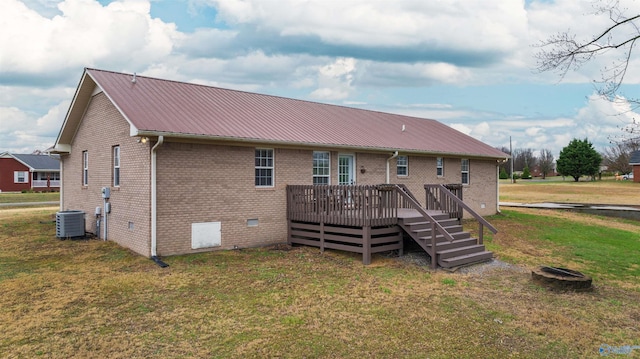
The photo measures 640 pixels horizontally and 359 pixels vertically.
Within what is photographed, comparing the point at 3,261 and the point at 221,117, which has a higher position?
the point at 221,117

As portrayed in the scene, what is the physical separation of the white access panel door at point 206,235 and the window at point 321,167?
3.85 m

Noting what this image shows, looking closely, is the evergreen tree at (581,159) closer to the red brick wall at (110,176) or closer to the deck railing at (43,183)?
the red brick wall at (110,176)

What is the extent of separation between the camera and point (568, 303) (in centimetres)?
789

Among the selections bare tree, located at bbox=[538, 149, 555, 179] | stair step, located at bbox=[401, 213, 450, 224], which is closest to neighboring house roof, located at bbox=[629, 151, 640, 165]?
bare tree, located at bbox=[538, 149, 555, 179]

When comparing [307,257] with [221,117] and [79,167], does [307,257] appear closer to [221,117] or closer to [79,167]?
[221,117]

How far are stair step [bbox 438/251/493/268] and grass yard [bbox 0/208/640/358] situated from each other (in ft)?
1.36

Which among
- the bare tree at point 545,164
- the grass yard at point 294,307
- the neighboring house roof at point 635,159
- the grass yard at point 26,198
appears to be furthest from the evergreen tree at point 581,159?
the grass yard at point 26,198

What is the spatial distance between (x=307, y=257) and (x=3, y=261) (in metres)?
7.69

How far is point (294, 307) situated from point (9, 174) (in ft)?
171

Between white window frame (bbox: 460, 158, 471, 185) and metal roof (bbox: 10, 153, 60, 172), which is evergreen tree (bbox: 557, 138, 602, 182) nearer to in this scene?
white window frame (bbox: 460, 158, 471, 185)

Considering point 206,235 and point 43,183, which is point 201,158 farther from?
point 43,183

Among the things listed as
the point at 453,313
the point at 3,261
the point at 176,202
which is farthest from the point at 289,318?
the point at 3,261

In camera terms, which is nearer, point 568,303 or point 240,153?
point 568,303

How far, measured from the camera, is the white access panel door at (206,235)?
1169cm
